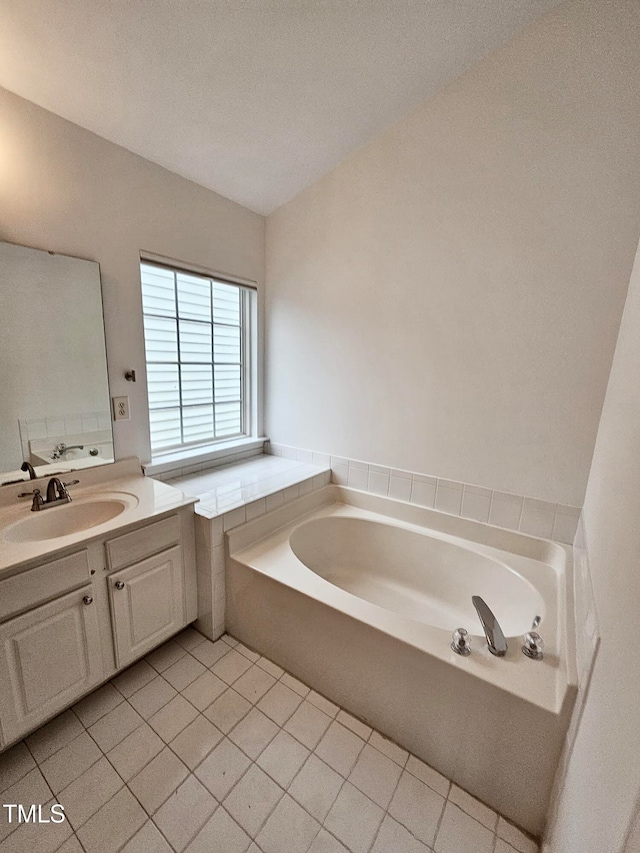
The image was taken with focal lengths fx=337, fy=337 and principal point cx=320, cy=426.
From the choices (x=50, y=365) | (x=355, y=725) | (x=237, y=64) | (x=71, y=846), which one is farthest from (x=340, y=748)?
(x=237, y=64)

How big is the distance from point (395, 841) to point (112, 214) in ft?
8.75

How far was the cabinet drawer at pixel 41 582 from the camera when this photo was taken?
107 centimetres

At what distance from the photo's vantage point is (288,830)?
1033 mm

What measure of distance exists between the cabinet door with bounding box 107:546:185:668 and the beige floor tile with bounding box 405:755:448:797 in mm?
1129

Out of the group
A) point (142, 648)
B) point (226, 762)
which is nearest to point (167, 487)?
point (142, 648)

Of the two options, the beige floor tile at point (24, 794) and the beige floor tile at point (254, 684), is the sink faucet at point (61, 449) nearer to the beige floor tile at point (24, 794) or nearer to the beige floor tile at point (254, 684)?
the beige floor tile at point (24, 794)

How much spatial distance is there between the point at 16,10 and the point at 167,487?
1.76m

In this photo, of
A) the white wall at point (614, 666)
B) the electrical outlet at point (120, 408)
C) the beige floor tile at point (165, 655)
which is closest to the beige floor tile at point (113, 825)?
the beige floor tile at point (165, 655)

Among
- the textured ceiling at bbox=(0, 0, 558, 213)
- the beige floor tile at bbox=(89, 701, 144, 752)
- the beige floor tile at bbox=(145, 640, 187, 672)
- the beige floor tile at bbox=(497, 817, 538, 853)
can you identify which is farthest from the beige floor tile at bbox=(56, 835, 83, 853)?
the textured ceiling at bbox=(0, 0, 558, 213)

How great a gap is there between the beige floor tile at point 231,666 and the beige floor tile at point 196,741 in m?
0.19

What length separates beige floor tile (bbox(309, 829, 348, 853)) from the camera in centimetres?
99

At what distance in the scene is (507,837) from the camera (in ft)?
3.43

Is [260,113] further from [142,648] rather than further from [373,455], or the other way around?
[142,648]

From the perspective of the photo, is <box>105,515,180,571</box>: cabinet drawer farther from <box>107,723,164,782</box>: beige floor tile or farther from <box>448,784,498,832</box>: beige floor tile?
<box>448,784,498,832</box>: beige floor tile
